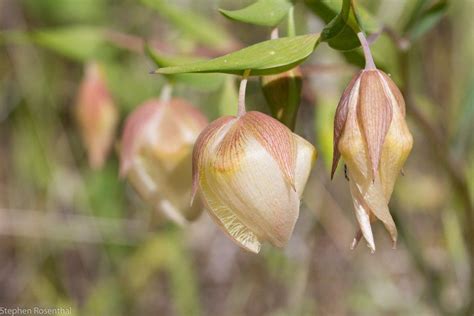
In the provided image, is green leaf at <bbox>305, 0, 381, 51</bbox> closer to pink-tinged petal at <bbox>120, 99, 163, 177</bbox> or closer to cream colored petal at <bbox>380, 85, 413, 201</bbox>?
cream colored petal at <bbox>380, 85, 413, 201</bbox>

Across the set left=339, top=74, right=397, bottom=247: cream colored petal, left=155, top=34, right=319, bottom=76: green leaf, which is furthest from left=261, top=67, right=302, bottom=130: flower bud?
left=339, top=74, right=397, bottom=247: cream colored petal

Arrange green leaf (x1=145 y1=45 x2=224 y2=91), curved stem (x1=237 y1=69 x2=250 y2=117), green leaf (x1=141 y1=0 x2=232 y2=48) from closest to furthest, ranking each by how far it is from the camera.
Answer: curved stem (x1=237 y1=69 x2=250 y2=117) → green leaf (x1=145 y1=45 x2=224 y2=91) → green leaf (x1=141 y1=0 x2=232 y2=48)

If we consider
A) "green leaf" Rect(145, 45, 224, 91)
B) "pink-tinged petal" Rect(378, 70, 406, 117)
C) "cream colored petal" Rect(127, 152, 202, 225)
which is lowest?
"cream colored petal" Rect(127, 152, 202, 225)

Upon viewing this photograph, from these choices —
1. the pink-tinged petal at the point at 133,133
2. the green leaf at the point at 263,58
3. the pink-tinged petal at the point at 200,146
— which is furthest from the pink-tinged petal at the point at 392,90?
the pink-tinged petal at the point at 133,133

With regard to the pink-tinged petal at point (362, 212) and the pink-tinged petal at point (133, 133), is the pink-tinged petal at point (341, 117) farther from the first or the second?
the pink-tinged petal at point (133, 133)

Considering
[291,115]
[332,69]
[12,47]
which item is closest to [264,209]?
[291,115]

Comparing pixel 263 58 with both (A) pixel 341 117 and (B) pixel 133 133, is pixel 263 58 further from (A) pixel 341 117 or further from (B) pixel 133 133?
(B) pixel 133 133
